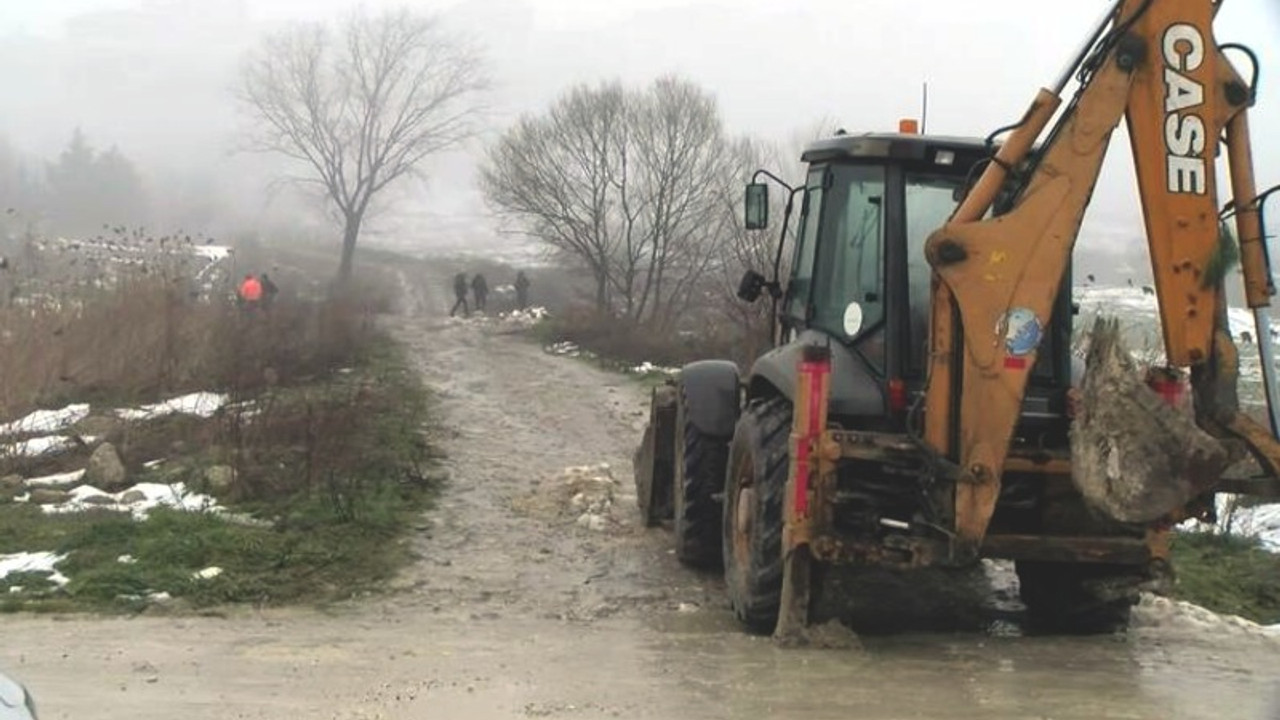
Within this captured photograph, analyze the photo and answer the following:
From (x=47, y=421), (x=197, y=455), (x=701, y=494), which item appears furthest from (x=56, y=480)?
(x=701, y=494)

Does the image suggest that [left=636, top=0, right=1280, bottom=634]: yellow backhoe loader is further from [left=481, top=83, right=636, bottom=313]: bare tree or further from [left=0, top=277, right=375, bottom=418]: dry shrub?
[left=481, top=83, right=636, bottom=313]: bare tree

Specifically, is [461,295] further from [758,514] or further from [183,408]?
[758,514]

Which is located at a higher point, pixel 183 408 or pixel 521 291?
pixel 183 408

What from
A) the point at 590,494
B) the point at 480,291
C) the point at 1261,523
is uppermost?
the point at 1261,523

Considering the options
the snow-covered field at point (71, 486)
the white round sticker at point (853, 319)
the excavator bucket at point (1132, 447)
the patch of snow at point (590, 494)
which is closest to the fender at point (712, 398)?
the white round sticker at point (853, 319)

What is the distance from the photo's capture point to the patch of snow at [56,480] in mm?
11836

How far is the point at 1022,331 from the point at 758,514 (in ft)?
5.77

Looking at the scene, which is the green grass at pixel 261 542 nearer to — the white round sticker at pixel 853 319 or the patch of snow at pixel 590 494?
the patch of snow at pixel 590 494

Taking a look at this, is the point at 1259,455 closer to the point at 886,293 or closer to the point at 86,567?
the point at 886,293

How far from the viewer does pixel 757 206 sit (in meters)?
8.13

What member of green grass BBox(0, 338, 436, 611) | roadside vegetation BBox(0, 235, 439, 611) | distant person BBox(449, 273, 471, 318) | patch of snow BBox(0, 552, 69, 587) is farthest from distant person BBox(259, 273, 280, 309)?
patch of snow BBox(0, 552, 69, 587)

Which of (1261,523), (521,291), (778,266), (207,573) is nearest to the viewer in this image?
(207,573)

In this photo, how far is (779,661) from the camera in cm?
619

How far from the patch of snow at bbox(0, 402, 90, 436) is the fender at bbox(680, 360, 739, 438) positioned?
26.6 feet
